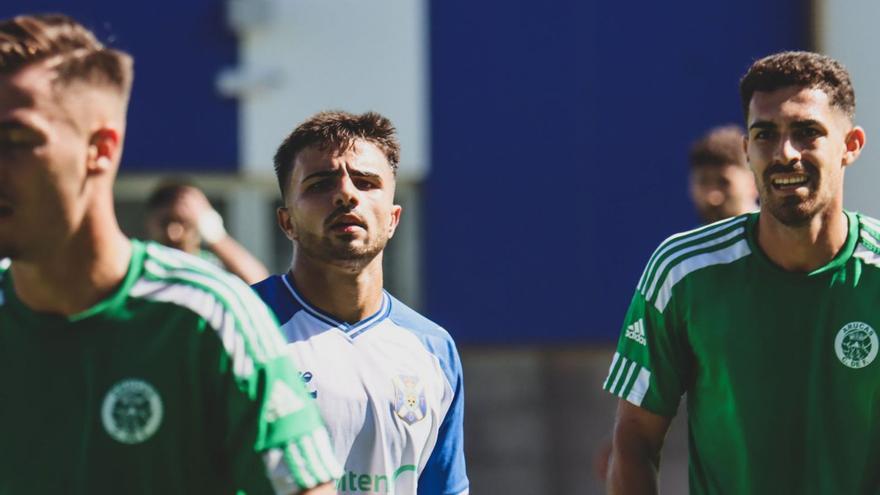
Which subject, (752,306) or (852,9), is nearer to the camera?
(752,306)

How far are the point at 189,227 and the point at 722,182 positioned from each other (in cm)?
229

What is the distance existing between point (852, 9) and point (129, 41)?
14.1ft

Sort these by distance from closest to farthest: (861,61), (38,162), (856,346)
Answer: (38,162) → (856,346) → (861,61)

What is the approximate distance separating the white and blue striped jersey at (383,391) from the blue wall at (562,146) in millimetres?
4496

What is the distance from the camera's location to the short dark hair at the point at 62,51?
273 cm

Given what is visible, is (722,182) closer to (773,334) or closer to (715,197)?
(715,197)

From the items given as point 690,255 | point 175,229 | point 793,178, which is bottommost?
point 690,255

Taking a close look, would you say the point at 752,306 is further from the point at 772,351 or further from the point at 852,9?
the point at 852,9

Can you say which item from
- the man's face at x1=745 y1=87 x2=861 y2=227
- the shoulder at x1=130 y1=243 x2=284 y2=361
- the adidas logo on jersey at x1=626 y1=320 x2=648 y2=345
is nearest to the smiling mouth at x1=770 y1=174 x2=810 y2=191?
the man's face at x1=745 y1=87 x2=861 y2=227

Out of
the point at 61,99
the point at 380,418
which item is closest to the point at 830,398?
the point at 380,418

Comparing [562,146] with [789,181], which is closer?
[789,181]

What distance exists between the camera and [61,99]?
8.96 feet

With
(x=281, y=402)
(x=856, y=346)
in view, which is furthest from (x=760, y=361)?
(x=281, y=402)

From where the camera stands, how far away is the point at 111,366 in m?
2.80
